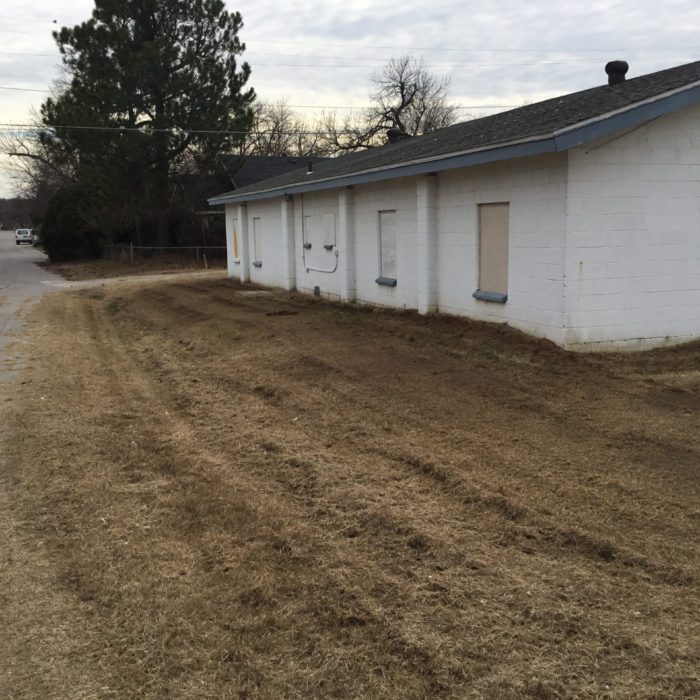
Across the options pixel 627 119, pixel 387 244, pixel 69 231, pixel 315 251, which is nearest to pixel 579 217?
pixel 627 119

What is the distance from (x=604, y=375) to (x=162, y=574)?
235 inches

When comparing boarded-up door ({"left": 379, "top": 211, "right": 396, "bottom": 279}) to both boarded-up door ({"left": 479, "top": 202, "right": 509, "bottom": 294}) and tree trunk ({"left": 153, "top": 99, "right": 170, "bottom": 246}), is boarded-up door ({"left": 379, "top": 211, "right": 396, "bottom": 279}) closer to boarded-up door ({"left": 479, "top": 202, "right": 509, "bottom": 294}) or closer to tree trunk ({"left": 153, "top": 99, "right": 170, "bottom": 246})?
boarded-up door ({"left": 479, "top": 202, "right": 509, "bottom": 294})

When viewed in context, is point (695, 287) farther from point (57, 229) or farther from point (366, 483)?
point (57, 229)

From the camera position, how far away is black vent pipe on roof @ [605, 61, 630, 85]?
41.7ft

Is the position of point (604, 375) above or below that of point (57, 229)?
below

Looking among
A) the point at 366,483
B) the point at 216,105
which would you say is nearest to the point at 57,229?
the point at 216,105

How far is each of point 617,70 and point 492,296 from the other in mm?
5252

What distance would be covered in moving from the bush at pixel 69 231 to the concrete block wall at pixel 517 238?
105 feet

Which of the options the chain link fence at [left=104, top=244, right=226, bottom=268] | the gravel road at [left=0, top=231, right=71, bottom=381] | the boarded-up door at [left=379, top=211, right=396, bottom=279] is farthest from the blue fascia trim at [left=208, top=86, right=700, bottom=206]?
the chain link fence at [left=104, top=244, right=226, bottom=268]

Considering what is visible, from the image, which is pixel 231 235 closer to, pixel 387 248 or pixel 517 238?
pixel 387 248

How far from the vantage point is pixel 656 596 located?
3533 mm

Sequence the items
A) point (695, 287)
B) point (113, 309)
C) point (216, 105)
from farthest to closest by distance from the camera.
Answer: point (216, 105), point (113, 309), point (695, 287)

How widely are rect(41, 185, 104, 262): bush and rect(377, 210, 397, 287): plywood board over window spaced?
28.9 metres

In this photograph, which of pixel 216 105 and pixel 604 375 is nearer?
pixel 604 375
